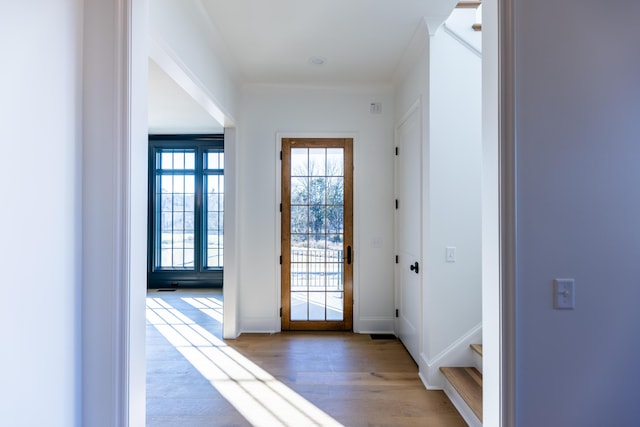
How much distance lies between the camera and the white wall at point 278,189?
4.04 meters

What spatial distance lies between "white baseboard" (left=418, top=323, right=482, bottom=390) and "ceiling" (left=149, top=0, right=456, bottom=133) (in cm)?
259

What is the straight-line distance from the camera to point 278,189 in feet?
13.3

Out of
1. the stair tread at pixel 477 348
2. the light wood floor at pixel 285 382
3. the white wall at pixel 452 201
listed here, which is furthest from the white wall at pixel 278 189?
the stair tread at pixel 477 348

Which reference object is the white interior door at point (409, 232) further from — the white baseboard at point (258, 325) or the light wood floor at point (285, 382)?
the white baseboard at point (258, 325)

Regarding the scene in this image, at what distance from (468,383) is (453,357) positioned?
0.28 m

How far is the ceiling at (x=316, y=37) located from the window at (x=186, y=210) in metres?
2.27

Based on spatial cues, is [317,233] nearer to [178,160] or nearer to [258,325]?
[258,325]

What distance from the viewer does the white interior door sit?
3105 mm
